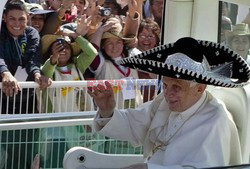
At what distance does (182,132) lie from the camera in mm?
2996

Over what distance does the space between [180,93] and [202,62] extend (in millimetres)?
181

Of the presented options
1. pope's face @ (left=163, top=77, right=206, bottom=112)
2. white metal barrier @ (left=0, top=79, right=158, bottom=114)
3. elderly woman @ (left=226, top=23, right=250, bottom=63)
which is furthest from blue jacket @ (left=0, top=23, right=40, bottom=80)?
pope's face @ (left=163, top=77, right=206, bottom=112)

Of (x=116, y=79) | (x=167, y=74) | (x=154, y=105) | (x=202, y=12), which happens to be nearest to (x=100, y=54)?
(x=116, y=79)

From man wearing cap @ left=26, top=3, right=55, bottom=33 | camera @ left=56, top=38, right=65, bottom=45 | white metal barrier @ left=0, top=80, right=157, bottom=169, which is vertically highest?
man wearing cap @ left=26, top=3, right=55, bottom=33

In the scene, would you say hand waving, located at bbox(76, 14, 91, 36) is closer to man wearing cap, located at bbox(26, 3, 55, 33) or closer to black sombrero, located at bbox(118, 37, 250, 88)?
man wearing cap, located at bbox(26, 3, 55, 33)

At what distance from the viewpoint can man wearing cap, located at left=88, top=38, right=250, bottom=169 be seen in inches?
113

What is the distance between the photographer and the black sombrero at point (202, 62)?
2920mm

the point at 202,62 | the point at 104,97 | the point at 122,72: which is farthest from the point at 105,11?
the point at 202,62

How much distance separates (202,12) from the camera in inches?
146

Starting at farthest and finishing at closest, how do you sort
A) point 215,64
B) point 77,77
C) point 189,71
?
point 77,77 < point 215,64 < point 189,71

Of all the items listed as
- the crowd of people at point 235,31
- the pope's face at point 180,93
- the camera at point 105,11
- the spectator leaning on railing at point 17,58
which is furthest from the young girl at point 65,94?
the pope's face at point 180,93

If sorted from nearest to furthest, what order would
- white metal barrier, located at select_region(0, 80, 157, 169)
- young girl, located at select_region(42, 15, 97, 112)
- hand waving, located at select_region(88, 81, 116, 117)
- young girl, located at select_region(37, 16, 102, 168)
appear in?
1. hand waving, located at select_region(88, 81, 116, 117)
2. white metal barrier, located at select_region(0, 80, 157, 169)
3. young girl, located at select_region(37, 16, 102, 168)
4. young girl, located at select_region(42, 15, 97, 112)

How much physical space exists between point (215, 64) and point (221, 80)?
7.6 inches

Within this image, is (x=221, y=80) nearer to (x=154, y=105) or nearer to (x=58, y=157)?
(x=154, y=105)
